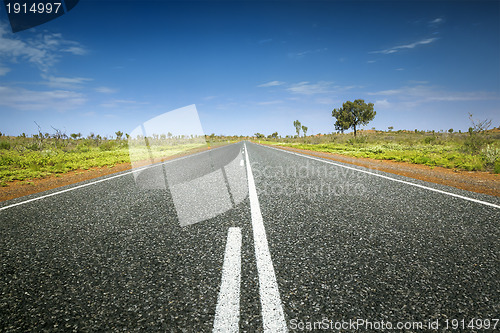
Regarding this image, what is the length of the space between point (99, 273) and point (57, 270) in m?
0.47

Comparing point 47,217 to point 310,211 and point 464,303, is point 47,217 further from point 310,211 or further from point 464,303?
point 464,303

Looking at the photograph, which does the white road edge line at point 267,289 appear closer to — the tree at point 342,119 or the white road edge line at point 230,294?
the white road edge line at point 230,294

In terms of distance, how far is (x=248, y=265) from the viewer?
2318 mm

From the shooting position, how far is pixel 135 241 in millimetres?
2992

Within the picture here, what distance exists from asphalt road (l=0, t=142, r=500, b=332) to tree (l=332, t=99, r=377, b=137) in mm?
54566

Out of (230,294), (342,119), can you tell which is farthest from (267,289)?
(342,119)

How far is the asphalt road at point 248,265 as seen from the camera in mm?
1691

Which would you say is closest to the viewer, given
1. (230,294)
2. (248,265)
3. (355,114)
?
(230,294)

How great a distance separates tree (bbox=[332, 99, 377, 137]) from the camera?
2082 inches

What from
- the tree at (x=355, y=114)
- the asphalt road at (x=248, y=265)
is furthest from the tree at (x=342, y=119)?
the asphalt road at (x=248, y=265)

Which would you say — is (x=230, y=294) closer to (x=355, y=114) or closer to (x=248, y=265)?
(x=248, y=265)

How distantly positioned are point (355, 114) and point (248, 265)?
59.2 metres

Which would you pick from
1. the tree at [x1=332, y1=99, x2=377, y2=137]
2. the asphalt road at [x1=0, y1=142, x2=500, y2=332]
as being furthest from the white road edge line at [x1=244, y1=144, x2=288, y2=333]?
the tree at [x1=332, y1=99, x2=377, y2=137]

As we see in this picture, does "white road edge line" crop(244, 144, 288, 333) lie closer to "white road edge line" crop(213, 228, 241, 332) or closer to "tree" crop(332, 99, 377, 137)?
"white road edge line" crop(213, 228, 241, 332)
